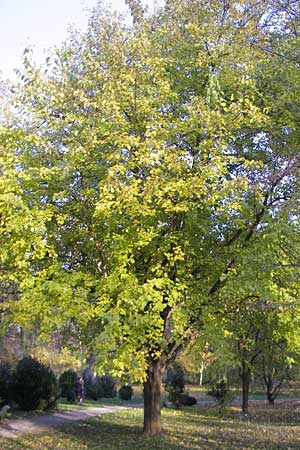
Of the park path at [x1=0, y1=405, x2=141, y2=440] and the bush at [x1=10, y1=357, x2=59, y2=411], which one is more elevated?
the bush at [x1=10, y1=357, x2=59, y2=411]

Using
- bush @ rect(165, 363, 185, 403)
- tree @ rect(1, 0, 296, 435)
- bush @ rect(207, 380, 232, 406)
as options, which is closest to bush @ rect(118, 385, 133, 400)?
bush @ rect(165, 363, 185, 403)

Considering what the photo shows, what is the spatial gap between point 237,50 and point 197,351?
6.97 m

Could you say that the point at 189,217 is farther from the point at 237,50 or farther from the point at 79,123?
the point at 237,50

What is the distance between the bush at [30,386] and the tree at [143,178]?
Answer: 7146 millimetres

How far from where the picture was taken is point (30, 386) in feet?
58.5

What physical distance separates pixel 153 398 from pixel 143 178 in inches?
224

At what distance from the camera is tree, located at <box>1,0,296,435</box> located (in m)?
8.72

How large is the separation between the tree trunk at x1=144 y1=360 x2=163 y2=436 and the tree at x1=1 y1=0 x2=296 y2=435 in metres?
0.03

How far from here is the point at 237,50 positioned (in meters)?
10.8

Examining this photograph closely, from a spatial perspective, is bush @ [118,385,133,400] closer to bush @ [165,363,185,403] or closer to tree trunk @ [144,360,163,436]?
bush @ [165,363,185,403]

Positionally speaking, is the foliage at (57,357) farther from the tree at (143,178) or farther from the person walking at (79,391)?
the tree at (143,178)

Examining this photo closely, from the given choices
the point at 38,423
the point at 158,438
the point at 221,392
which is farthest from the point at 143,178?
the point at 221,392

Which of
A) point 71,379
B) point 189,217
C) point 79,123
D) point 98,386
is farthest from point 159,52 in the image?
point 98,386

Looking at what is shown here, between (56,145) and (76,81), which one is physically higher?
(76,81)
